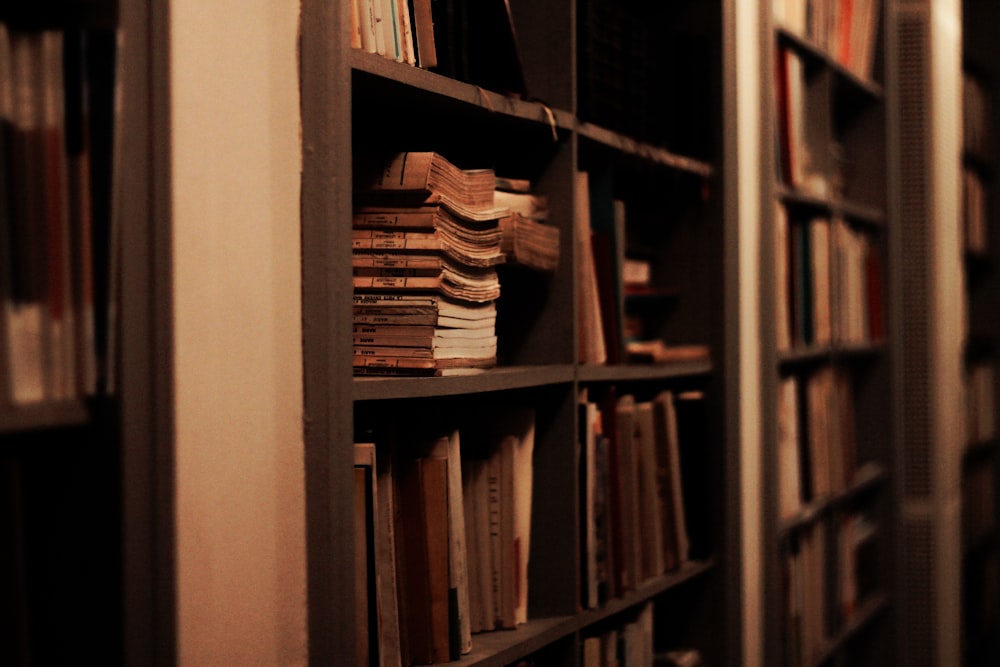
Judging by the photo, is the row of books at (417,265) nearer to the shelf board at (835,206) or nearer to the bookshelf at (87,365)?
the bookshelf at (87,365)

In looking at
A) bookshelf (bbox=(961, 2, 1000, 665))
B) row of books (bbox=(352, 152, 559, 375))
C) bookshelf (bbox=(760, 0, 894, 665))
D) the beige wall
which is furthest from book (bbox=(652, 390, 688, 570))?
bookshelf (bbox=(961, 2, 1000, 665))

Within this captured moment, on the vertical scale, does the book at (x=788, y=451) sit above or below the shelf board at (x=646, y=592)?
above

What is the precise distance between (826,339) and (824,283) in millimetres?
167

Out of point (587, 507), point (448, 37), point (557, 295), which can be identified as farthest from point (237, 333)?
point (587, 507)

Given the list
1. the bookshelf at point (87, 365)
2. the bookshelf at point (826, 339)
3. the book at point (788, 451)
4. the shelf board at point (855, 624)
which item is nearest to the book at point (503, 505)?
the bookshelf at point (87, 365)

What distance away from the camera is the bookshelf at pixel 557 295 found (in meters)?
1.11

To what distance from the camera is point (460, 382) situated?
1318 mm

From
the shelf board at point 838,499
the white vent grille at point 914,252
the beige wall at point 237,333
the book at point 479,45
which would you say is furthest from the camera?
the white vent grille at point 914,252

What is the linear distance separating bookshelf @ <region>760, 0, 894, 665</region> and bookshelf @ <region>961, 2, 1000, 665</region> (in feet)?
4.24

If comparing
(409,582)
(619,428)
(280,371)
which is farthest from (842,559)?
(280,371)

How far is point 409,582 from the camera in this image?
4.27 feet

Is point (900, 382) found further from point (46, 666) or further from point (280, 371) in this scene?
point (46, 666)

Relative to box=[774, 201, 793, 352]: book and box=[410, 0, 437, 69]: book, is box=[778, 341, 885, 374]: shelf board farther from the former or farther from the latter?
box=[410, 0, 437, 69]: book

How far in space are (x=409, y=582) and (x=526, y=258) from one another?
539mm
